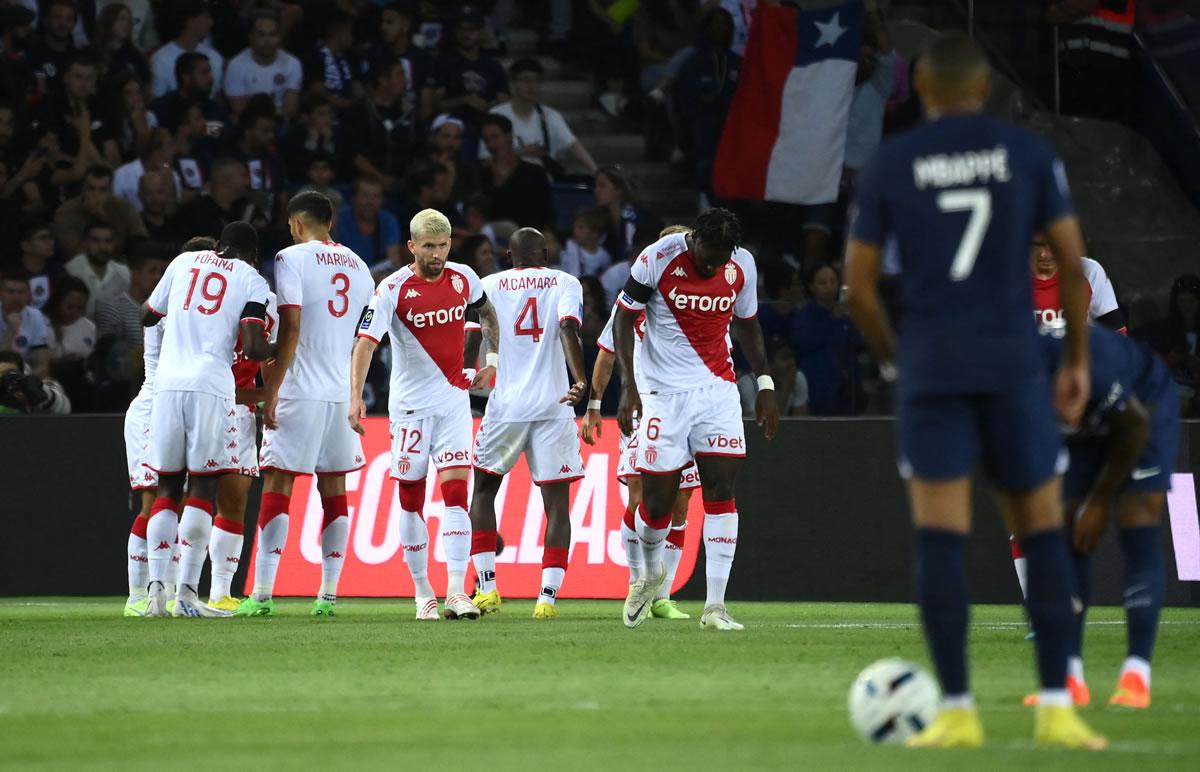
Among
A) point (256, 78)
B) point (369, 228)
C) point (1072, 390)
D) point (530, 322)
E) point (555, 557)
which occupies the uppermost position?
point (256, 78)

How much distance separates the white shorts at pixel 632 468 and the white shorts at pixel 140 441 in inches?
127

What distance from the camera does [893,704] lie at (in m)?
5.92

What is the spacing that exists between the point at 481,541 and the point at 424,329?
1426mm

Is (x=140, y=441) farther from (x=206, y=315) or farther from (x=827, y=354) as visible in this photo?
(x=827, y=354)

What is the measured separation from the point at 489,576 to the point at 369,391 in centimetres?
450

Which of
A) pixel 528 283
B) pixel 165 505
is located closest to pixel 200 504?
pixel 165 505

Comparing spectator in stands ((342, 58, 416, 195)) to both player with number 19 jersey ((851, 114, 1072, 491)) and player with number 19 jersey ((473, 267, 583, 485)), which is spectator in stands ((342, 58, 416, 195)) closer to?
player with number 19 jersey ((473, 267, 583, 485))

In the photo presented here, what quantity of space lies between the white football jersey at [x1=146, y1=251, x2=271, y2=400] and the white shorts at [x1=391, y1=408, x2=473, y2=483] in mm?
1181

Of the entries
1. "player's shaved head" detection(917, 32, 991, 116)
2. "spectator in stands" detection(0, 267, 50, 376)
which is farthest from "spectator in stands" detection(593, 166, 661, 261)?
"player's shaved head" detection(917, 32, 991, 116)

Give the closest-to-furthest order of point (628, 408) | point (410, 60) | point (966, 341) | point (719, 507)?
point (966, 341) → point (719, 507) → point (628, 408) → point (410, 60)

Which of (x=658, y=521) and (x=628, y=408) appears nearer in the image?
(x=628, y=408)

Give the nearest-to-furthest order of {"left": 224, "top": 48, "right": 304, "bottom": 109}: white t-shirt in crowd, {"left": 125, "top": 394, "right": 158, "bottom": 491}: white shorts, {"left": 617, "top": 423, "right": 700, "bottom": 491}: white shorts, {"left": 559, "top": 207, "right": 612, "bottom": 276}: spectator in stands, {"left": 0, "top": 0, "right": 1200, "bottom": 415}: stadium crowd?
{"left": 617, "top": 423, "right": 700, "bottom": 491}: white shorts, {"left": 125, "top": 394, "right": 158, "bottom": 491}: white shorts, {"left": 0, "top": 0, "right": 1200, "bottom": 415}: stadium crowd, {"left": 559, "top": 207, "right": 612, "bottom": 276}: spectator in stands, {"left": 224, "top": 48, "right": 304, "bottom": 109}: white t-shirt in crowd

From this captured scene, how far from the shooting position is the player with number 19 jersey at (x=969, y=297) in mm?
5668

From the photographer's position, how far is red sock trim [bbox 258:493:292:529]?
503 inches
